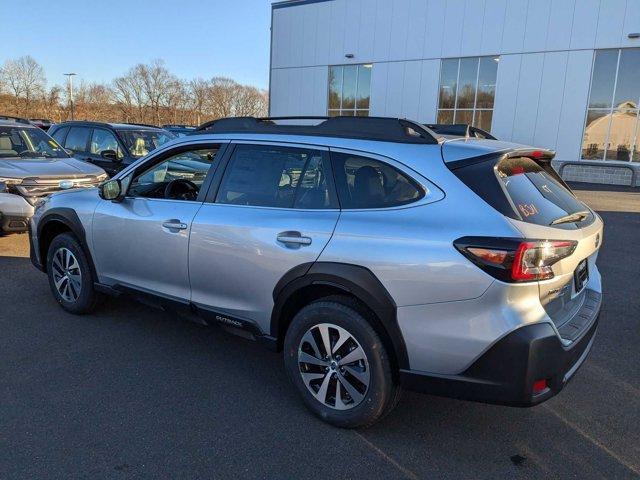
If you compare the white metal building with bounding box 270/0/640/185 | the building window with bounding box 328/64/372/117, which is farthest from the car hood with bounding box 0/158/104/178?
the building window with bounding box 328/64/372/117

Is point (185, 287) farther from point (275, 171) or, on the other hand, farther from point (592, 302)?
point (592, 302)

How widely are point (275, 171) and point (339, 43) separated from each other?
2318cm

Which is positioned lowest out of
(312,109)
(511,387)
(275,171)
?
(511,387)

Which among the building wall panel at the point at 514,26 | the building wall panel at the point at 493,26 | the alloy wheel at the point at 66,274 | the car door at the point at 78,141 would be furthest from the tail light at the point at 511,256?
the building wall panel at the point at 493,26

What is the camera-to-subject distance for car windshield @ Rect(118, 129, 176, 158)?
950cm

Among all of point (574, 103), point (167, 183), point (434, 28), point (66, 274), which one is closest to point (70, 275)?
point (66, 274)

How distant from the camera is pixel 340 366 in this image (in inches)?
116

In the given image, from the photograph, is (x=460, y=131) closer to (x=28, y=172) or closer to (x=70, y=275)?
(x=70, y=275)

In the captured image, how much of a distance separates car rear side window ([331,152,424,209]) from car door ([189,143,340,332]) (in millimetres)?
76

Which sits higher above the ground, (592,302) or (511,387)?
(592,302)

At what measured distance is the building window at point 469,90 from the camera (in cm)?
2112

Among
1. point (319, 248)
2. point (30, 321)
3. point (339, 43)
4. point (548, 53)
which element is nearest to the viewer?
point (319, 248)

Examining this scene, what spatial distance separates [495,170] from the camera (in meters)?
2.69

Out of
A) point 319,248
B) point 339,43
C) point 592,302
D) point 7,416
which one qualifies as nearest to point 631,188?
point 339,43
